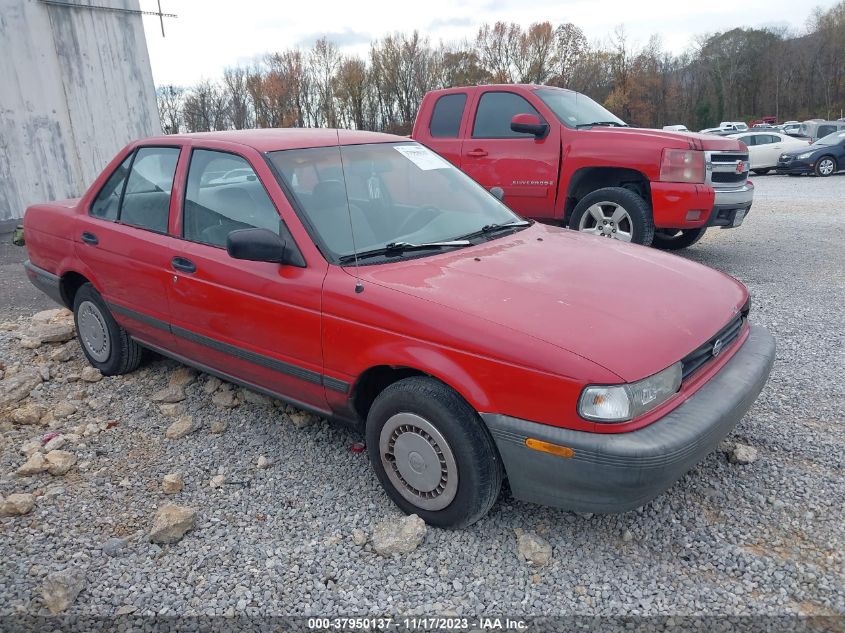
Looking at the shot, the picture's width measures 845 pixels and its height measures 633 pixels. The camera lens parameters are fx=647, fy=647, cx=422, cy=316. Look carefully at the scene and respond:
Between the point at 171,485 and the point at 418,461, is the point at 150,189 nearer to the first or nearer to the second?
the point at 171,485

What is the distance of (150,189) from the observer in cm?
405

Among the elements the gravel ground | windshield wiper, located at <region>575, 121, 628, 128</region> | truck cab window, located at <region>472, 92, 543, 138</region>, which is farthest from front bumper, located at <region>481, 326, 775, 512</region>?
truck cab window, located at <region>472, 92, 543, 138</region>

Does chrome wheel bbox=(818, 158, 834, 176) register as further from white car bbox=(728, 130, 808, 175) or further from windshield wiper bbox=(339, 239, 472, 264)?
windshield wiper bbox=(339, 239, 472, 264)

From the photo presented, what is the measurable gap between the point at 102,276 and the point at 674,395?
11.8 ft

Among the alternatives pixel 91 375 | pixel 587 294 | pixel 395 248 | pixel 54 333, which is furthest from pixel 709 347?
pixel 54 333

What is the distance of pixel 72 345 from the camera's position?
201 inches

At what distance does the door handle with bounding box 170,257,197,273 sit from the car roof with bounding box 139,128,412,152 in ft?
2.34

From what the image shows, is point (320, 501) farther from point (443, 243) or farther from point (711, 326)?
point (711, 326)

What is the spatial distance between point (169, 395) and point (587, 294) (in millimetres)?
2807

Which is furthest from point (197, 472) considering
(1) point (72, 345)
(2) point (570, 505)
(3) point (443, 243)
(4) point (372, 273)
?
(1) point (72, 345)

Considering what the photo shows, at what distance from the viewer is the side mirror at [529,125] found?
267 inches

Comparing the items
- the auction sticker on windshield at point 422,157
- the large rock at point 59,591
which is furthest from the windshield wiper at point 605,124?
the large rock at point 59,591

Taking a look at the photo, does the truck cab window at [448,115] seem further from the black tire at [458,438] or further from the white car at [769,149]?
the white car at [769,149]

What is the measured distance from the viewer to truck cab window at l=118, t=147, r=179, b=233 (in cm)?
388
